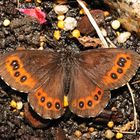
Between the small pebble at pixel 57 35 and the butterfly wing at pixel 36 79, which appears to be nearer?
the butterfly wing at pixel 36 79

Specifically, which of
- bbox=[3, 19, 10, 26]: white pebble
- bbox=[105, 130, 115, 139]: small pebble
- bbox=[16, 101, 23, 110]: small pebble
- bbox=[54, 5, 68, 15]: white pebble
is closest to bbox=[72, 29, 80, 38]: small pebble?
bbox=[54, 5, 68, 15]: white pebble

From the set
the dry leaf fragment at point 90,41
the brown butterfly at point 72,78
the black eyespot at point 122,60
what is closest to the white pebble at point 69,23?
the dry leaf fragment at point 90,41

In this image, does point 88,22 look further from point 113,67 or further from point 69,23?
point 113,67

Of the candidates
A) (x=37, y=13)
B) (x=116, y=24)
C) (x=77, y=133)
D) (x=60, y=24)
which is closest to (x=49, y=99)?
(x=77, y=133)

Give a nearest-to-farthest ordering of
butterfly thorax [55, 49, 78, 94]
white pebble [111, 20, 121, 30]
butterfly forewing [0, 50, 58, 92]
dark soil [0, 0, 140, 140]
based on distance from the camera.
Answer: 1. butterfly forewing [0, 50, 58, 92]
2. butterfly thorax [55, 49, 78, 94]
3. dark soil [0, 0, 140, 140]
4. white pebble [111, 20, 121, 30]

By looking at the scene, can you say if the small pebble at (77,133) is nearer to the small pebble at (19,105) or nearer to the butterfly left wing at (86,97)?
the butterfly left wing at (86,97)

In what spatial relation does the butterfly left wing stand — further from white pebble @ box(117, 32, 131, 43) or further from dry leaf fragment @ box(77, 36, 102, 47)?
white pebble @ box(117, 32, 131, 43)
